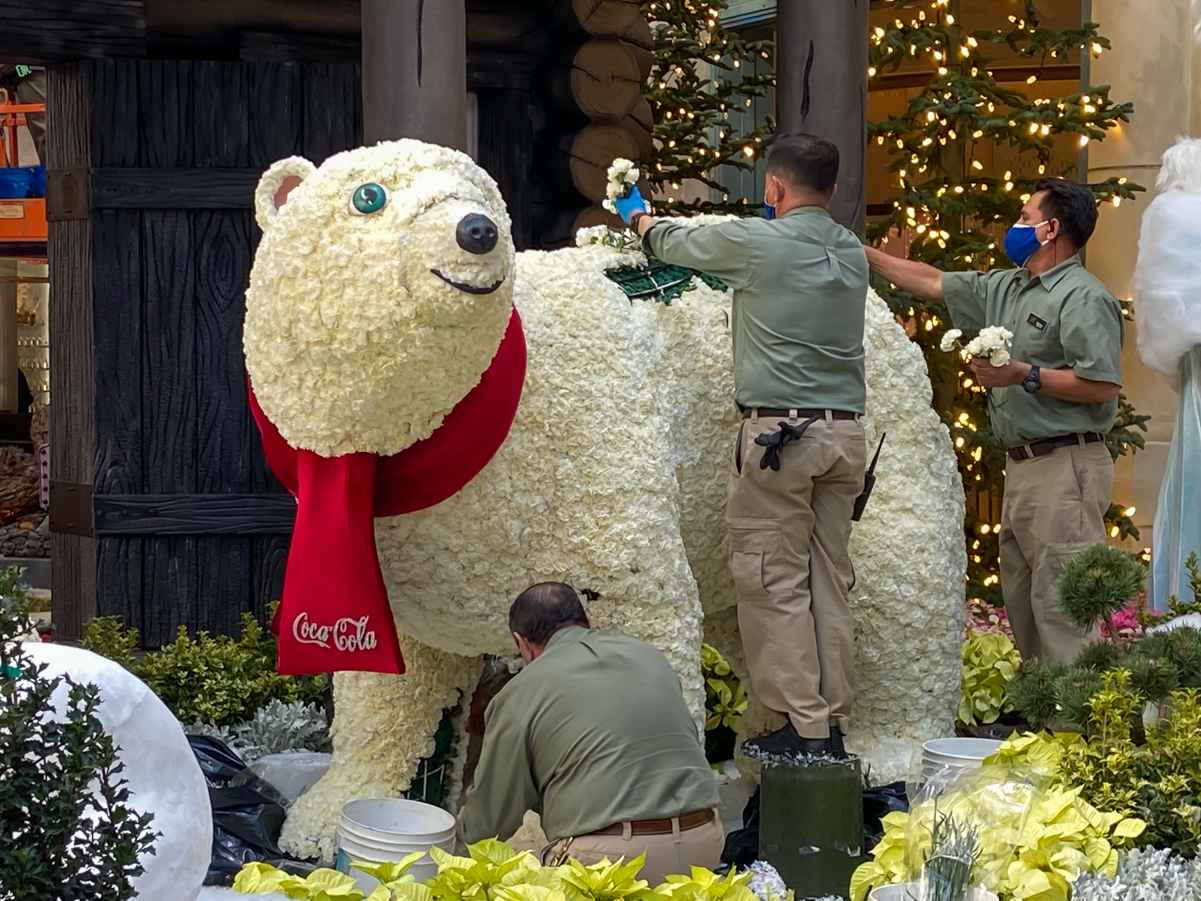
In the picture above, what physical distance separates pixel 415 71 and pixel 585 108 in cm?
158

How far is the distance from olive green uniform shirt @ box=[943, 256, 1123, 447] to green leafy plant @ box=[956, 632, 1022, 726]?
85 cm

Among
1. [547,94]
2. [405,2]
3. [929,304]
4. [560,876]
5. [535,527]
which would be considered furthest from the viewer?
[929,304]

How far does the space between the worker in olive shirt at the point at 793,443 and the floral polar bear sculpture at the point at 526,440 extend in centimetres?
20

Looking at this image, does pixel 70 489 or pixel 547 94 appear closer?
pixel 70 489

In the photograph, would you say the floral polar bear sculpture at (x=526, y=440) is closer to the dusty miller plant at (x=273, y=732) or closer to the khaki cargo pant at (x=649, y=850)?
the khaki cargo pant at (x=649, y=850)

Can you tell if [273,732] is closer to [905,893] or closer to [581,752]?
[581,752]

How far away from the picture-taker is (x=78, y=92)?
5.88m

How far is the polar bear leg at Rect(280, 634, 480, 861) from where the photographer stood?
410 cm

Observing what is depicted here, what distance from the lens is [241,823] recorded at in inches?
161

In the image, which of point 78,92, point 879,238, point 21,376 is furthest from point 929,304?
point 21,376

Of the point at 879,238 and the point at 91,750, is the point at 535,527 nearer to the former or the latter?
the point at 91,750

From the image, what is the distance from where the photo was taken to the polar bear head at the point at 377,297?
340cm

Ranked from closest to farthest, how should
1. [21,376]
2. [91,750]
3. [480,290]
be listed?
1. [91,750]
2. [480,290]
3. [21,376]

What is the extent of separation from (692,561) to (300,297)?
138cm
